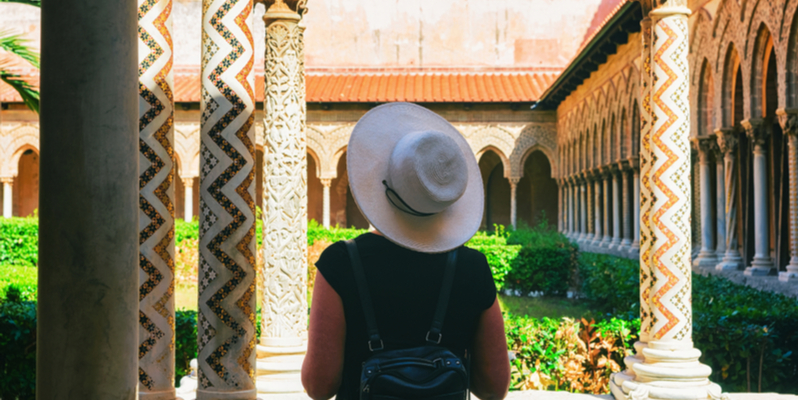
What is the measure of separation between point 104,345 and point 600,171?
18377 mm

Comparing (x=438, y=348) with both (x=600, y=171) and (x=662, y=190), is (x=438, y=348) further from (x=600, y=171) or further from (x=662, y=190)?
(x=600, y=171)

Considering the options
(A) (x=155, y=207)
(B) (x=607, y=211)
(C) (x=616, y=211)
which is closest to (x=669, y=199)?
(A) (x=155, y=207)

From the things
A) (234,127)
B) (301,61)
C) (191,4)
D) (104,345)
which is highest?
(191,4)

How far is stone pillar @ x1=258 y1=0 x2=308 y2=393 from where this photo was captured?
17.0ft

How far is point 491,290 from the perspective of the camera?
1963mm

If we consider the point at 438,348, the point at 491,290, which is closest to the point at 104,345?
the point at 438,348

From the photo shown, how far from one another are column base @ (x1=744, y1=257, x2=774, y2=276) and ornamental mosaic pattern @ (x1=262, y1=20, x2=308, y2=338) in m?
7.68

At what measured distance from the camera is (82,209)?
206cm

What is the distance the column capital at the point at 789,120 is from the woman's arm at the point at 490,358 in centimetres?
858

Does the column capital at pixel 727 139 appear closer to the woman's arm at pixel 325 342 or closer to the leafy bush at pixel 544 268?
the leafy bush at pixel 544 268

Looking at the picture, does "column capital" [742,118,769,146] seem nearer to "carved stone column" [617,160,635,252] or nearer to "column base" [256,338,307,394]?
"carved stone column" [617,160,635,252]

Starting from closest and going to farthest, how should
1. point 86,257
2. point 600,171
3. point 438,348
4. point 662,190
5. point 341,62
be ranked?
point 438,348 < point 86,257 < point 662,190 < point 600,171 < point 341,62

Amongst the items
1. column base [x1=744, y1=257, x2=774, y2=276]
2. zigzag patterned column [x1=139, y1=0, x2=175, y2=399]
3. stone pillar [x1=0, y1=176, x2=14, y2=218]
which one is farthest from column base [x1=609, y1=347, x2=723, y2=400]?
stone pillar [x1=0, y1=176, x2=14, y2=218]

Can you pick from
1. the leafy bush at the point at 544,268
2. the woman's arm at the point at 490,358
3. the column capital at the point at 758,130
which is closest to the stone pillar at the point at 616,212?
the leafy bush at the point at 544,268
